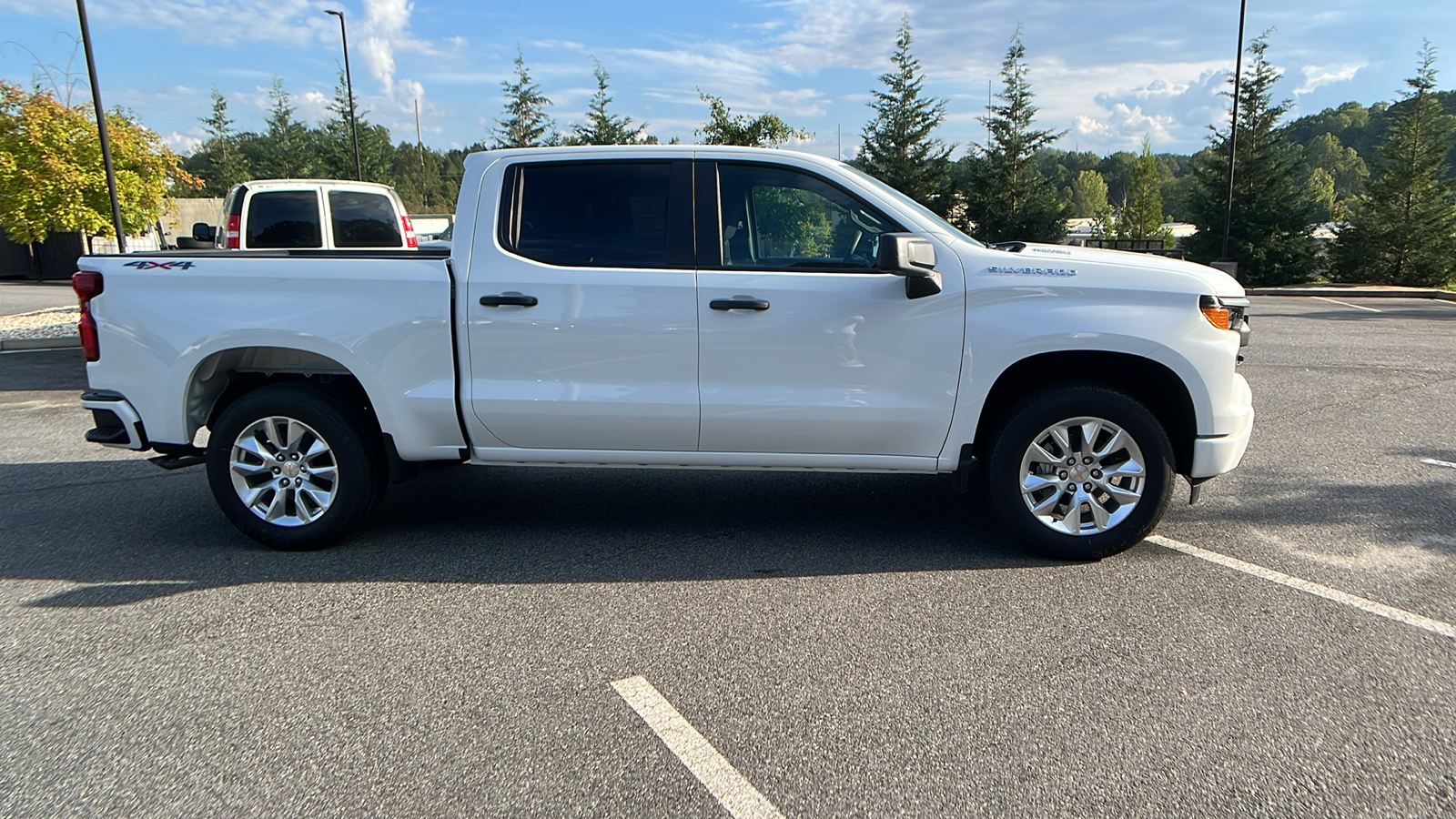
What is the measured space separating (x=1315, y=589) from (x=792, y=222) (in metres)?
2.93

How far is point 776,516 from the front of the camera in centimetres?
546

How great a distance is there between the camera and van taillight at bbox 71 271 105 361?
186 inches

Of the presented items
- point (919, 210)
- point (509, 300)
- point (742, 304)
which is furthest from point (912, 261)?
point (509, 300)

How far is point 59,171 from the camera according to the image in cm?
1742

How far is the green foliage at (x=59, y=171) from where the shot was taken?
1744 centimetres

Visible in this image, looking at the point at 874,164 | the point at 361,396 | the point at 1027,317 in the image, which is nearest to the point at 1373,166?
the point at 874,164

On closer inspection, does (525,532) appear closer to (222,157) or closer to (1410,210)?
(1410,210)

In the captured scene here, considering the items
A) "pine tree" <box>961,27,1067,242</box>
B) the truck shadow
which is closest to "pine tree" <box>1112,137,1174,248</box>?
"pine tree" <box>961,27,1067,242</box>

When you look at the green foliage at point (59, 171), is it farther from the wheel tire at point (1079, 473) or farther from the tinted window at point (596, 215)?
the wheel tire at point (1079, 473)

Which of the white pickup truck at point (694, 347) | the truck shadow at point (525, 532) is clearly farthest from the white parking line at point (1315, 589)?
the truck shadow at point (525, 532)

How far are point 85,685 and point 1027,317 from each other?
4.16 m

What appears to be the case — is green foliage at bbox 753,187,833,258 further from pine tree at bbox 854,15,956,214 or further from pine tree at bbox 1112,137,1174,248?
pine tree at bbox 1112,137,1174,248

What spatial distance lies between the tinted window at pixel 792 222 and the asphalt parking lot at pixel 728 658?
1.49 m

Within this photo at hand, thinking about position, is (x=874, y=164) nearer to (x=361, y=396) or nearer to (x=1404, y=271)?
(x=1404, y=271)
